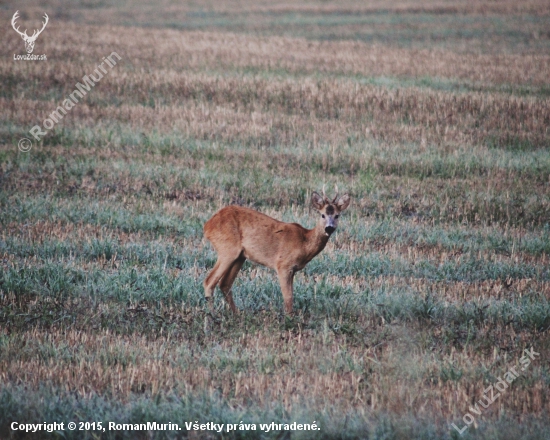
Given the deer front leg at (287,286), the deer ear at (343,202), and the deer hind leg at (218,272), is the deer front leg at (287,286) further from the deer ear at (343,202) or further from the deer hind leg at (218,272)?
the deer ear at (343,202)

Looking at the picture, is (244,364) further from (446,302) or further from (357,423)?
(446,302)

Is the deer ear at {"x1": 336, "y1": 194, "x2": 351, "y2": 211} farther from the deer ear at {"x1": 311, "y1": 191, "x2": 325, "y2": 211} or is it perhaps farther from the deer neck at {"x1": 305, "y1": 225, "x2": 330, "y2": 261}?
the deer neck at {"x1": 305, "y1": 225, "x2": 330, "y2": 261}

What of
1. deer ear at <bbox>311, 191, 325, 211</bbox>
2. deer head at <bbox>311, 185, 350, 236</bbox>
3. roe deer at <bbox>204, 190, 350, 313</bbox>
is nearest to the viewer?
deer head at <bbox>311, 185, 350, 236</bbox>

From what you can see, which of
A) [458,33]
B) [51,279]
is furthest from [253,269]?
[458,33]

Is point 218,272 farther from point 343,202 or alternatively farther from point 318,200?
point 343,202

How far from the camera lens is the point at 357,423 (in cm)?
588

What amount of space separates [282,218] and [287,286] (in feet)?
14.3

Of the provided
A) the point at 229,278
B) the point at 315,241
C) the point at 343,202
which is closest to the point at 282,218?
the point at 229,278

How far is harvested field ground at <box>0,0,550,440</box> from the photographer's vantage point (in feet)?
21.0

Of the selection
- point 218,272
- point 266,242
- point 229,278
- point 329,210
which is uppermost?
point 329,210

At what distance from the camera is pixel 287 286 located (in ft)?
28.3

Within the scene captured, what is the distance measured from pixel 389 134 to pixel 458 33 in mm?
25075

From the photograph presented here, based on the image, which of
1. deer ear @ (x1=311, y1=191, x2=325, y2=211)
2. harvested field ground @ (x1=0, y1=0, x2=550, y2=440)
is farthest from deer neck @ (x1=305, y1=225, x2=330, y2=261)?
harvested field ground @ (x1=0, y1=0, x2=550, y2=440)

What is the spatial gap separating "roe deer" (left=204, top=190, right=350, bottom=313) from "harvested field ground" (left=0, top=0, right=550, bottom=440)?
1.37 feet
